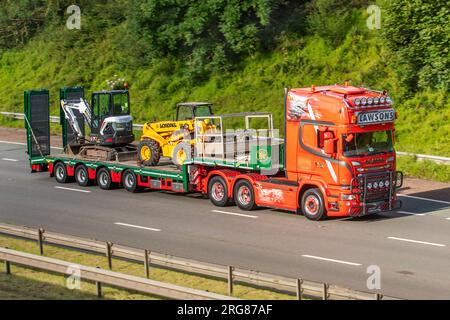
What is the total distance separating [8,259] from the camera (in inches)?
739

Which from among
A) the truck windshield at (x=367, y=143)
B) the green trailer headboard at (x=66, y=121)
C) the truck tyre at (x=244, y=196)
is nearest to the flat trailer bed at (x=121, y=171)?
the green trailer headboard at (x=66, y=121)

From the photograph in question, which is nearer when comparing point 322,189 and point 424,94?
point 322,189

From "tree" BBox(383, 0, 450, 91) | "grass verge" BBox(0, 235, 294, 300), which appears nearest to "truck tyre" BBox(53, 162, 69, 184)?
"grass verge" BBox(0, 235, 294, 300)

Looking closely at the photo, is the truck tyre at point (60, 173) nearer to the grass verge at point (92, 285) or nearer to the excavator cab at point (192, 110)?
the excavator cab at point (192, 110)

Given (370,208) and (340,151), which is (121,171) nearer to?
(340,151)

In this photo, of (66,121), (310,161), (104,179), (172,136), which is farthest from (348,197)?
(66,121)

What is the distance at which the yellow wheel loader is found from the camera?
95.0 ft

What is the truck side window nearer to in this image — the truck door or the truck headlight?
the truck door

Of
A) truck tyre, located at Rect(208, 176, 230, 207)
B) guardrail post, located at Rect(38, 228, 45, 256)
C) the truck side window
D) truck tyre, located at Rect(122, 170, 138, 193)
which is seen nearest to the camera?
guardrail post, located at Rect(38, 228, 45, 256)

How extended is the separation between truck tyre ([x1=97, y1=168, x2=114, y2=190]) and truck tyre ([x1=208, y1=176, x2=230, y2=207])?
4.64m

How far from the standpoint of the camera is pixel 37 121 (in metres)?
33.7

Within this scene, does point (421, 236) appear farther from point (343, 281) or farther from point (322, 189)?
point (343, 281)
